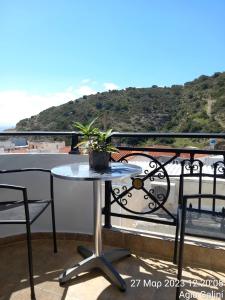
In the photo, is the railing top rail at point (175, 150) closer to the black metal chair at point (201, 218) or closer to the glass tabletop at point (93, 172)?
the black metal chair at point (201, 218)

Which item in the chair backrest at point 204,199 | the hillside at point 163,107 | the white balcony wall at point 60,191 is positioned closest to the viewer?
the chair backrest at point 204,199

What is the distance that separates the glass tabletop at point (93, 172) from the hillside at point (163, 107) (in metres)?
5.92

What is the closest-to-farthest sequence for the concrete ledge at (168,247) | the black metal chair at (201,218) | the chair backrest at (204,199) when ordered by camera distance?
1. the black metal chair at (201,218)
2. the chair backrest at (204,199)
3. the concrete ledge at (168,247)

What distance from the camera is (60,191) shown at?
8.58 feet

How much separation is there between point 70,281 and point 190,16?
581 centimetres

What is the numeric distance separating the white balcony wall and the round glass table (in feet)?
1.58

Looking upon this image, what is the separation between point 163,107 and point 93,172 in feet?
34.0

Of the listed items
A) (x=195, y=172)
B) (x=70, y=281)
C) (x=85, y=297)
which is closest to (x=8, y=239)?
(x=70, y=281)

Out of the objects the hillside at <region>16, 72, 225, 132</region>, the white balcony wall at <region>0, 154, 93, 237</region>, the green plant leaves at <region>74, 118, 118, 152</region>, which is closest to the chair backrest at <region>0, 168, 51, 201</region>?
the white balcony wall at <region>0, 154, 93, 237</region>

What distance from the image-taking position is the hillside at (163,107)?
8.78 metres

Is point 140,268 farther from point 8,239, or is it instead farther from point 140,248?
point 8,239

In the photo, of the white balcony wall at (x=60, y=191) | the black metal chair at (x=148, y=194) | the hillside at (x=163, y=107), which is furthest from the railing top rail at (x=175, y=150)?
the hillside at (x=163, y=107)

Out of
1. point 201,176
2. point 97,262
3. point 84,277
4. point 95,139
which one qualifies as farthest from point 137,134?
point 84,277

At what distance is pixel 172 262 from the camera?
222 centimetres
